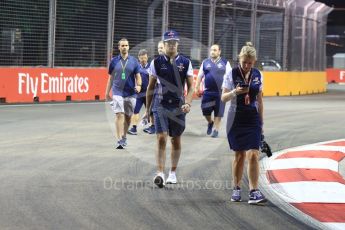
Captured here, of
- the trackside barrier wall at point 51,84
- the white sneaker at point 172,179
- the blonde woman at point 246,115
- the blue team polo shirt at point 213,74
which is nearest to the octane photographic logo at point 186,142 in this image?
the white sneaker at point 172,179

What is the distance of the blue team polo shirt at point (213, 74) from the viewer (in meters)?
13.5

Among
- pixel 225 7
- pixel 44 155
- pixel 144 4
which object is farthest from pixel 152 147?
pixel 225 7

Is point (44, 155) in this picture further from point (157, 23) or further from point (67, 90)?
point (157, 23)

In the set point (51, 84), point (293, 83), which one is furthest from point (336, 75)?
point (51, 84)

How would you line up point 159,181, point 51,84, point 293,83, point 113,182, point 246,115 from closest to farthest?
point 246,115
point 159,181
point 113,182
point 51,84
point 293,83

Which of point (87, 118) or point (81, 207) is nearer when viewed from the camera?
point (81, 207)

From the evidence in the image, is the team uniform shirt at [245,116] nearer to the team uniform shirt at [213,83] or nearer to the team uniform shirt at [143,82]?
the team uniform shirt at [213,83]

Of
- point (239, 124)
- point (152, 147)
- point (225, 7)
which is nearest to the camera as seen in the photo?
point (239, 124)

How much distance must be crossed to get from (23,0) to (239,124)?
15.7 m

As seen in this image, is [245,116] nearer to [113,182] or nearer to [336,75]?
[113,182]

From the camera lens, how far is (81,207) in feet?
22.2

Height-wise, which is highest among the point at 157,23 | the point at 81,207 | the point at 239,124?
the point at 157,23

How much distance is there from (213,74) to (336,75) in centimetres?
4174

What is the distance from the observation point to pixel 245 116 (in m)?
7.34
